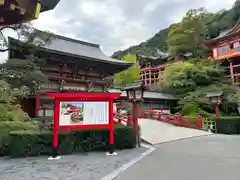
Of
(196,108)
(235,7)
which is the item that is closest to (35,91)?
(196,108)

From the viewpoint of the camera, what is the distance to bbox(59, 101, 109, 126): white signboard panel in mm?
8148

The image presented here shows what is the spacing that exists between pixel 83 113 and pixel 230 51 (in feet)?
85.1

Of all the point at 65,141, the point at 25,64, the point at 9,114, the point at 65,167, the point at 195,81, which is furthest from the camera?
the point at 195,81

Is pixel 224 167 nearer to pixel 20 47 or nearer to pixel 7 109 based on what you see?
pixel 7 109

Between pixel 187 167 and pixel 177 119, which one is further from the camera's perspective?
pixel 177 119

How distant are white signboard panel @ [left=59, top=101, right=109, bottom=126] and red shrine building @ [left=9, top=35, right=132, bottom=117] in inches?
282

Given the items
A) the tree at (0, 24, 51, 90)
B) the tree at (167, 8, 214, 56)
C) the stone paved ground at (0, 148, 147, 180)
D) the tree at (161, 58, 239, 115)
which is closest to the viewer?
the stone paved ground at (0, 148, 147, 180)

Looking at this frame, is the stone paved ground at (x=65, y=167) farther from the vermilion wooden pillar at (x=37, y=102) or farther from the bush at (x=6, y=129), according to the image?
the vermilion wooden pillar at (x=37, y=102)

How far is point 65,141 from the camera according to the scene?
8.25 metres

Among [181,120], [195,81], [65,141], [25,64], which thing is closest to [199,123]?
[181,120]

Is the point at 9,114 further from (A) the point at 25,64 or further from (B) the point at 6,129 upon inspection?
(A) the point at 25,64

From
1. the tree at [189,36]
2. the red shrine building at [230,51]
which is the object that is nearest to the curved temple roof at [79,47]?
the red shrine building at [230,51]

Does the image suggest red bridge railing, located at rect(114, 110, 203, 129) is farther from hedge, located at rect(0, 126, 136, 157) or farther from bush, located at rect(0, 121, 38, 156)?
bush, located at rect(0, 121, 38, 156)

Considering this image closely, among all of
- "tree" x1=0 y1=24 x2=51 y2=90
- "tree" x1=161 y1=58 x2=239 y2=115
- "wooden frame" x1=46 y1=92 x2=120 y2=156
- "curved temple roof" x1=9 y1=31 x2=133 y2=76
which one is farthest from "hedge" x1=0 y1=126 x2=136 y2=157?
"tree" x1=161 y1=58 x2=239 y2=115
